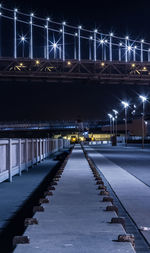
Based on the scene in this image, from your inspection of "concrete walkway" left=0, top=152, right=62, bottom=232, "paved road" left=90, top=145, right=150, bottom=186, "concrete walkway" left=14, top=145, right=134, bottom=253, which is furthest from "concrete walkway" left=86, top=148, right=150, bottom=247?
"concrete walkway" left=0, top=152, right=62, bottom=232

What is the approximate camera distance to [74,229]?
18.2ft

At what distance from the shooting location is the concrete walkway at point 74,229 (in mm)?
4508

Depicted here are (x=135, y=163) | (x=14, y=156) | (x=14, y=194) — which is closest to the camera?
(x=14, y=194)

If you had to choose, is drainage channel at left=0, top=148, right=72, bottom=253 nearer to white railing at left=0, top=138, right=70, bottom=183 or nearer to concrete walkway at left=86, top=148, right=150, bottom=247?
concrete walkway at left=86, top=148, right=150, bottom=247

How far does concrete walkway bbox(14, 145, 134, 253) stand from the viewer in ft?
14.8

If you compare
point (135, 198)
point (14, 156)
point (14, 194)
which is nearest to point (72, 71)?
point (14, 156)

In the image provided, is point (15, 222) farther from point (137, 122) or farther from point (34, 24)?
point (137, 122)

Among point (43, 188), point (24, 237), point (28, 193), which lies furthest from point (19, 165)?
point (24, 237)

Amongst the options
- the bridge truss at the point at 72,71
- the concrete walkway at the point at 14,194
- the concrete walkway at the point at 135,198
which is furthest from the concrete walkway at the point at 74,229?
the bridge truss at the point at 72,71

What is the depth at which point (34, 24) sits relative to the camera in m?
77.0

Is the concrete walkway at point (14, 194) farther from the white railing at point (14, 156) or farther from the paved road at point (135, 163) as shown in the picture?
the paved road at point (135, 163)

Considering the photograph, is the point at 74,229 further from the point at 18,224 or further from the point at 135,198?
the point at 135,198

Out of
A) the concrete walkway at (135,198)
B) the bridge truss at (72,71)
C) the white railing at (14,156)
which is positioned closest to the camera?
the concrete walkway at (135,198)

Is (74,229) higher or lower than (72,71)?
lower
